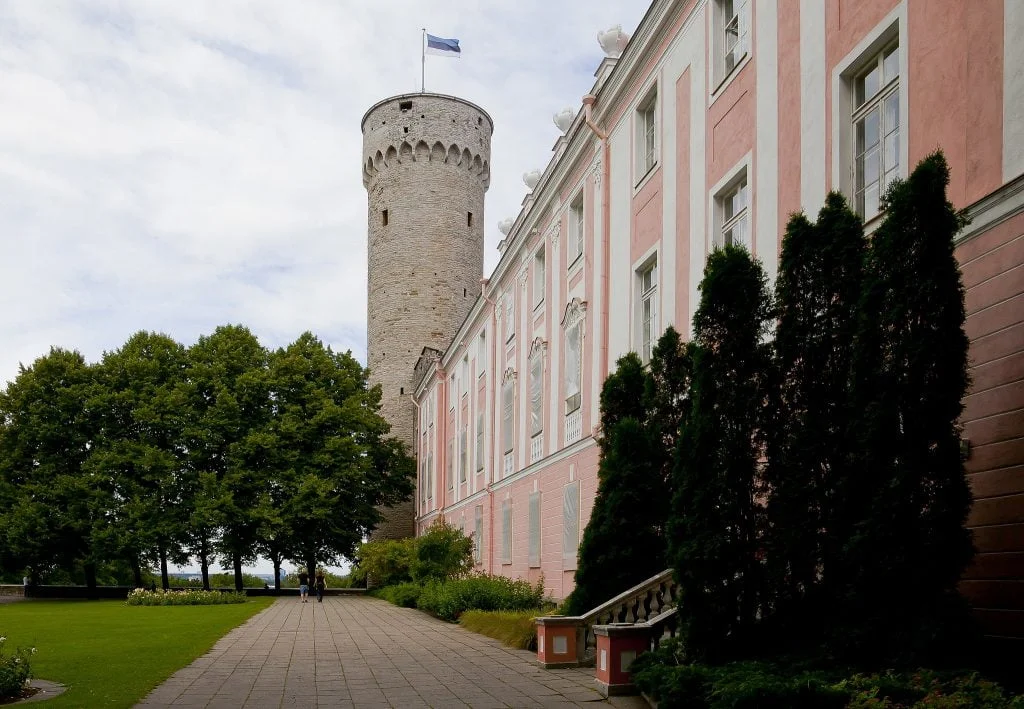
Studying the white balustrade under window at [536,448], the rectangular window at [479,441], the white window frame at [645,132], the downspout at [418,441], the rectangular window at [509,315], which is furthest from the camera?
the downspout at [418,441]

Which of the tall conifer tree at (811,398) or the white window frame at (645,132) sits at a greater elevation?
the white window frame at (645,132)

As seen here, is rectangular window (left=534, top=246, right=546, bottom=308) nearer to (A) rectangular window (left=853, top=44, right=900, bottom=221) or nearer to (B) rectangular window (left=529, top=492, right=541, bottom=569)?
(B) rectangular window (left=529, top=492, right=541, bottom=569)

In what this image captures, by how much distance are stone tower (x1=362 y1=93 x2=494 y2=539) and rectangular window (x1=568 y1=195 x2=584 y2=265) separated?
28056mm

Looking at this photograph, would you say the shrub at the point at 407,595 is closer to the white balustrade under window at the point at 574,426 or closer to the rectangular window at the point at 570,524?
the rectangular window at the point at 570,524

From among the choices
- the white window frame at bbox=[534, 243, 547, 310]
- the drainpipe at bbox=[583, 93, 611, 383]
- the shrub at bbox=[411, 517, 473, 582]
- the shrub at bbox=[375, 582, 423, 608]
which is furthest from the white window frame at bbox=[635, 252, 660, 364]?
the shrub at bbox=[411, 517, 473, 582]

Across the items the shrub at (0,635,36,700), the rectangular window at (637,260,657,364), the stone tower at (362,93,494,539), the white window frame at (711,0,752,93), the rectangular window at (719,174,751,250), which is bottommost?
the shrub at (0,635,36,700)

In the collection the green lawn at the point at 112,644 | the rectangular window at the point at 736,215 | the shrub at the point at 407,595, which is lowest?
the shrub at the point at 407,595

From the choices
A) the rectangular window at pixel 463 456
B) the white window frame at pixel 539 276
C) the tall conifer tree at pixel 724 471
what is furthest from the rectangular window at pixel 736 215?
the rectangular window at pixel 463 456

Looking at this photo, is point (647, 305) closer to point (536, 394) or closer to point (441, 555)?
point (536, 394)

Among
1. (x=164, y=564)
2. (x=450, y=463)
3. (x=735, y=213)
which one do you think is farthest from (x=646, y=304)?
(x=164, y=564)

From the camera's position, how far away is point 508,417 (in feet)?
92.8

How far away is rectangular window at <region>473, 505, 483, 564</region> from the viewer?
105 ft

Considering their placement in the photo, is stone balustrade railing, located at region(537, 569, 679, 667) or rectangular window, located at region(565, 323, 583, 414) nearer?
stone balustrade railing, located at region(537, 569, 679, 667)

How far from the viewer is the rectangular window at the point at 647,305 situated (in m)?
16.7
